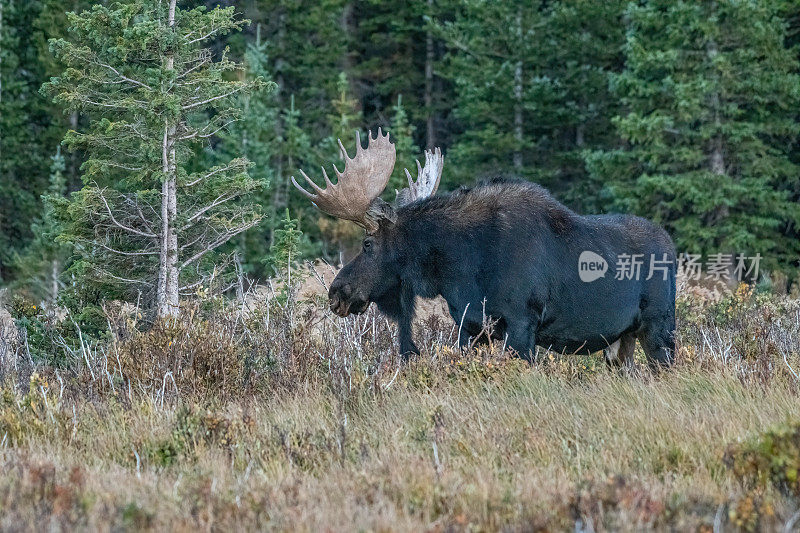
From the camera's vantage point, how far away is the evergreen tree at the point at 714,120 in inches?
728

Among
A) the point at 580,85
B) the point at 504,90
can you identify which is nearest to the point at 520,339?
the point at 580,85

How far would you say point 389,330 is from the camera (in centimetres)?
906

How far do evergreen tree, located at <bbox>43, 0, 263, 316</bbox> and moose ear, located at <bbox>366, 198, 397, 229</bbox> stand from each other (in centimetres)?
260

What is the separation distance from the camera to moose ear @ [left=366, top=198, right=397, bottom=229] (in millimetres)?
8297

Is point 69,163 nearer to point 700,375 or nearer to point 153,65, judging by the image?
point 153,65

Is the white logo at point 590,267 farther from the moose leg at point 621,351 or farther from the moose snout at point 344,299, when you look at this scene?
the moose snout at point 344,299

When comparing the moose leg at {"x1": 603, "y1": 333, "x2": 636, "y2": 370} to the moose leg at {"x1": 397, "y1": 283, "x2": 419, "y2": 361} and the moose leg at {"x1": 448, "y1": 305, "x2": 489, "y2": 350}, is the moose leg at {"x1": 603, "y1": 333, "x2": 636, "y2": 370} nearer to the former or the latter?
the moose leg at {"x1": 448, "y1": 305, "x2": 489, "y2": 350}

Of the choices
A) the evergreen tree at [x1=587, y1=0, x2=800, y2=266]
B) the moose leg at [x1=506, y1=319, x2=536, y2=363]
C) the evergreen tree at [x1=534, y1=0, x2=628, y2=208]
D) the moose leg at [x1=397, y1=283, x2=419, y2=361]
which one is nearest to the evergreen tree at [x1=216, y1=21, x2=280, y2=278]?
the evergreen tree at [x1=534, y1=0, x2=628, y2=208]

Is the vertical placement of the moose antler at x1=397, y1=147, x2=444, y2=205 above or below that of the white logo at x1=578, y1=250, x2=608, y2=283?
above

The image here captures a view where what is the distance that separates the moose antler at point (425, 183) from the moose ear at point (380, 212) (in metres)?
0.75

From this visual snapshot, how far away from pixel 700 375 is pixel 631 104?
13.8 meters

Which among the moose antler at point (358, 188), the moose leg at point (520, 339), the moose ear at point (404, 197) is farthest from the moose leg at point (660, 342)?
the moose antler at point (358, 188)

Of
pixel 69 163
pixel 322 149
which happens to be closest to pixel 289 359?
pixel 322 149

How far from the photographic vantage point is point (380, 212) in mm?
8297
